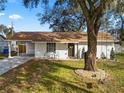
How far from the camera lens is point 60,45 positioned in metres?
35.9

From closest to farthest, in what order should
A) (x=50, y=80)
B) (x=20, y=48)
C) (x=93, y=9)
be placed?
(x=50, y=80), (x=93, y=9), (x=20, y=48)

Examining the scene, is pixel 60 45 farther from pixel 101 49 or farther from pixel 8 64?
Result: pixel 8 64

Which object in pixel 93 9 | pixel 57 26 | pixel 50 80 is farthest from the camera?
pixel 57 26

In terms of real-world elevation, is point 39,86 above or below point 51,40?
below

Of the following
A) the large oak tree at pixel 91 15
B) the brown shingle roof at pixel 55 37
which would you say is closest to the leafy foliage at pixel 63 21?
the brown shingle roof at pixel 55 37

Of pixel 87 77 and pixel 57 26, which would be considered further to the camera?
pixel 57 26

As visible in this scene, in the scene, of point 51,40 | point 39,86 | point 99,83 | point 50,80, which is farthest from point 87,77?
point 51,40

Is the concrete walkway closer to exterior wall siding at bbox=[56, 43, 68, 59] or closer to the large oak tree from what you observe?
the large oak tree

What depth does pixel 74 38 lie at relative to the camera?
1453 inches

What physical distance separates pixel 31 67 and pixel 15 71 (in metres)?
2.42

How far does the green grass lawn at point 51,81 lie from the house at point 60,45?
1057 centimetres

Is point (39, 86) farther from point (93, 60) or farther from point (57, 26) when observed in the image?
point (57, 26)

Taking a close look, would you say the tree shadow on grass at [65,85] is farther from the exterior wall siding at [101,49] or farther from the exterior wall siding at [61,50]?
the exterior wall siding at [101,49]

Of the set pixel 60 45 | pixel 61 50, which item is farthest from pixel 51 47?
pixel 61 50
